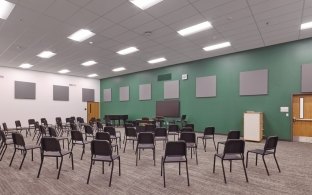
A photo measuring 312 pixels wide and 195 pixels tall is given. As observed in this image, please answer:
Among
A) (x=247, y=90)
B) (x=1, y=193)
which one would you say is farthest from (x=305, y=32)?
(x=1, y=193)

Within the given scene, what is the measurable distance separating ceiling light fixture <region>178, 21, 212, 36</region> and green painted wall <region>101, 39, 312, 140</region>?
143 inches

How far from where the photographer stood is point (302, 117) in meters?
7.71

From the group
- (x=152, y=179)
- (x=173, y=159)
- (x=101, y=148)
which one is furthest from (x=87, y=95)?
(x=173, y=159)

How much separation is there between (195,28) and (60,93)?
11.7 metres

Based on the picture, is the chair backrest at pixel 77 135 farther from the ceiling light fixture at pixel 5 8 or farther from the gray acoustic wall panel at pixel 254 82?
the gray acoustic wall panel at pixel 254 82

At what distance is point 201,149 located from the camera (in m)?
6.36

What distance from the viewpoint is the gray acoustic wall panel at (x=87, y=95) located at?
1582 centimetres

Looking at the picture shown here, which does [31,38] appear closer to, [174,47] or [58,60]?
[58,60]

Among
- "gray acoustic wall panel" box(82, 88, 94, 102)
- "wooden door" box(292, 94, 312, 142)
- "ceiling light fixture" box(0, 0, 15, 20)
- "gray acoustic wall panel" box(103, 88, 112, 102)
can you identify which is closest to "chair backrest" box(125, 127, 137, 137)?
"ceiling light fixture" box(0, 0, 15, 20)

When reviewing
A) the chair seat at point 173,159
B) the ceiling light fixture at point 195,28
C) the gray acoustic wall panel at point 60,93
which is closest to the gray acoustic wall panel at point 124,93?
the gray acoustic wall panel at point 60,93

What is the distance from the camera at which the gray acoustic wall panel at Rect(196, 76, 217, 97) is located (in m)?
10.0

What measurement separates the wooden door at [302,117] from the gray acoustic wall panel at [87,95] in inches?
539

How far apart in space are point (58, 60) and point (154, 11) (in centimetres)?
741

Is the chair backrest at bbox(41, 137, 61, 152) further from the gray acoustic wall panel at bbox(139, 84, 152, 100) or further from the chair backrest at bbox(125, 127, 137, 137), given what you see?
the gray acoustic wall panel at bbox(139, 84, 152, 100)
